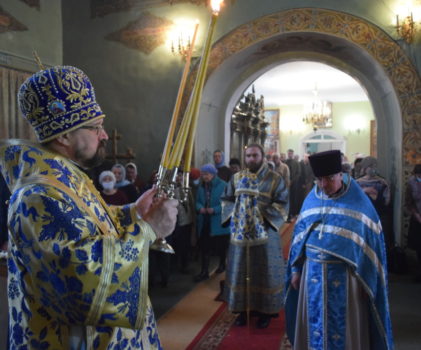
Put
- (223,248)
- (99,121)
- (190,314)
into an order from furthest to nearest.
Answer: (223,248)
(190,314)
(99,121)

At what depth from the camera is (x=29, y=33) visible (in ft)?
20.6

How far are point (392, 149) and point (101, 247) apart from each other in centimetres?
593

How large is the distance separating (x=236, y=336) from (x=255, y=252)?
0.78 metres

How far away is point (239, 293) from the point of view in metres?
3.72

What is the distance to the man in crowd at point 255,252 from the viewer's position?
369cm

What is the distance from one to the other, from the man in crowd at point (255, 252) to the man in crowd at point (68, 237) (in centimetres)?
234

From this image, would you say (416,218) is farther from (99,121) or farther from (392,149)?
(99,121)

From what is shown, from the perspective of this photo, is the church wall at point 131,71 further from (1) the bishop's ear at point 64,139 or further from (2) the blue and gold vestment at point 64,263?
(2) the blue and gold vestment at point 64,263

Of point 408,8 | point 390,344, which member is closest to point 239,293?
point 390,344

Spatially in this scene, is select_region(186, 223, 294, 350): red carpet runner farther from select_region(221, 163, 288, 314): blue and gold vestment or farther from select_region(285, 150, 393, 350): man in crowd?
select_region(285, 150, 393, 350): man in crowd

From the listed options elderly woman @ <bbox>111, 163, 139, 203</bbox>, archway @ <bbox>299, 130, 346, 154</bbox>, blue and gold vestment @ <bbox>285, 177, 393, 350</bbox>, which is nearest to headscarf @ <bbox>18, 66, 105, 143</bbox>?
blue and gold vestment @ <bbox>285, 177, 393, 350</bbox>

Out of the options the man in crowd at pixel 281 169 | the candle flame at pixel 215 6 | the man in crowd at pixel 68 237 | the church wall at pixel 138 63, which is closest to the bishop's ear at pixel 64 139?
the man in crowd at pixel 68 237

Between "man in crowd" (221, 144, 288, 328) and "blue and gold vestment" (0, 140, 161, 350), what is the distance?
245cm

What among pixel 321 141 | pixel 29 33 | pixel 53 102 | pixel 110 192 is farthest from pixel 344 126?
pixel 53 102
